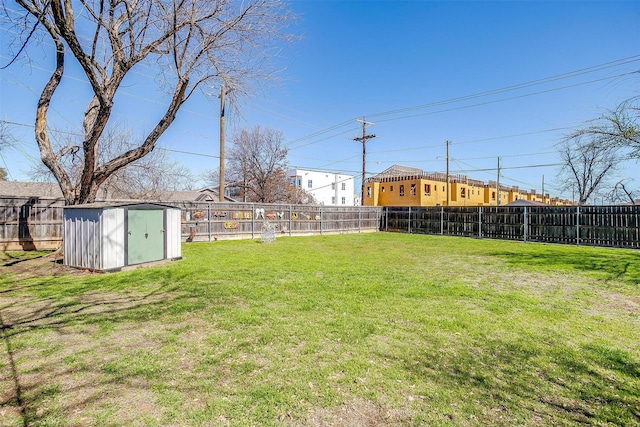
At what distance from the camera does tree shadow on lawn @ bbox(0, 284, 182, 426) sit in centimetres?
226

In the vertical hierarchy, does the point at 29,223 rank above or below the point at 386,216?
below

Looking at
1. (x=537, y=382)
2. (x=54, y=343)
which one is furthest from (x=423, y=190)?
(x=54, y=343)

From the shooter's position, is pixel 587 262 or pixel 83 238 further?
pixel 587 262

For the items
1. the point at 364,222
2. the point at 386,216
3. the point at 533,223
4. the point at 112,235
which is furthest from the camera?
the point at 386,216

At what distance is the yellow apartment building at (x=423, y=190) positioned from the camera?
31125 mm

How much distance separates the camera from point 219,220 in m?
13.8

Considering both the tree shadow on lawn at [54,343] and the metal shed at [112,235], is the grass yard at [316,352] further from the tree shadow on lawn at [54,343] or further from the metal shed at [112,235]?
the metal shed at [112,235]

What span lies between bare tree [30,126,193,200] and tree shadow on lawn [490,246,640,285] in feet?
50.3

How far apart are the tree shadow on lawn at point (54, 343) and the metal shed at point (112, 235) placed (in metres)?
1.50

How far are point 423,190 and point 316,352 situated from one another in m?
29.8

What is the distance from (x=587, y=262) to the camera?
8.82 meters

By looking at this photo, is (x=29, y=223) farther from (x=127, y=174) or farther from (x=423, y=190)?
(x=423, y=190)

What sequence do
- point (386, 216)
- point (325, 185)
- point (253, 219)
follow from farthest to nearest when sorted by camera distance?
1. point (325, 185)
2. point (386, 216)
3. point (253, 219)

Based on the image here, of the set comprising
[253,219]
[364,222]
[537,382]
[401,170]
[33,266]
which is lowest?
Result: [537,382]
